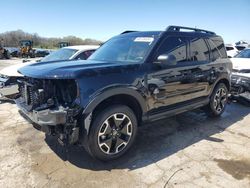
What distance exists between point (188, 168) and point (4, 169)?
2528 mm

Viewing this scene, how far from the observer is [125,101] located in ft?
12.0

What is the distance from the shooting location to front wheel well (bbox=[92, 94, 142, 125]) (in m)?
3.34

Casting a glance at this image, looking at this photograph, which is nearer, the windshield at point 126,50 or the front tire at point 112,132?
the front tire at point 112,132

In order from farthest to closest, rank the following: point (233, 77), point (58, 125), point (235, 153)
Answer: point (233, 77)
point (235, 153)
point (58, 125)

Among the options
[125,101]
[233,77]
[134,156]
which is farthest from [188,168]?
[233,77]

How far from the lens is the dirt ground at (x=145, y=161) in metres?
3.08

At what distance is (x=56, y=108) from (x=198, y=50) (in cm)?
311

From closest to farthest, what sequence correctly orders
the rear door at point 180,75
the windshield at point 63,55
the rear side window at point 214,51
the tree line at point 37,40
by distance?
the rear door at point 180,75 < the rear side window at point 214,51 < the windshield at point 63,55 < the tree line at point 37,40

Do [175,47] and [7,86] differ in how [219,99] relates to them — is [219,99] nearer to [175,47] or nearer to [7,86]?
[175,47]

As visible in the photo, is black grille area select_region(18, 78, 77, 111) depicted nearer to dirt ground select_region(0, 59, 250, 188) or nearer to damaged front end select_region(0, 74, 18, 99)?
dirt ground select_region(0, 59, 250, 188)

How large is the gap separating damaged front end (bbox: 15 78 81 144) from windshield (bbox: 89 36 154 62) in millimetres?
1249

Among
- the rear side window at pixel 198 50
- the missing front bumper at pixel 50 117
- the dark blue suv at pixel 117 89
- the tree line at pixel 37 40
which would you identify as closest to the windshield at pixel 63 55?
the dark blue suv at pixel 117 89

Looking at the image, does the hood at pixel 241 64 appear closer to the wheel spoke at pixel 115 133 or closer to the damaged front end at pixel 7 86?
the wheel spoke at pixel 115 133

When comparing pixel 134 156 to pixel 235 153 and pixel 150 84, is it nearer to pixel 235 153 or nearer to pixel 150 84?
pixel 150 84
